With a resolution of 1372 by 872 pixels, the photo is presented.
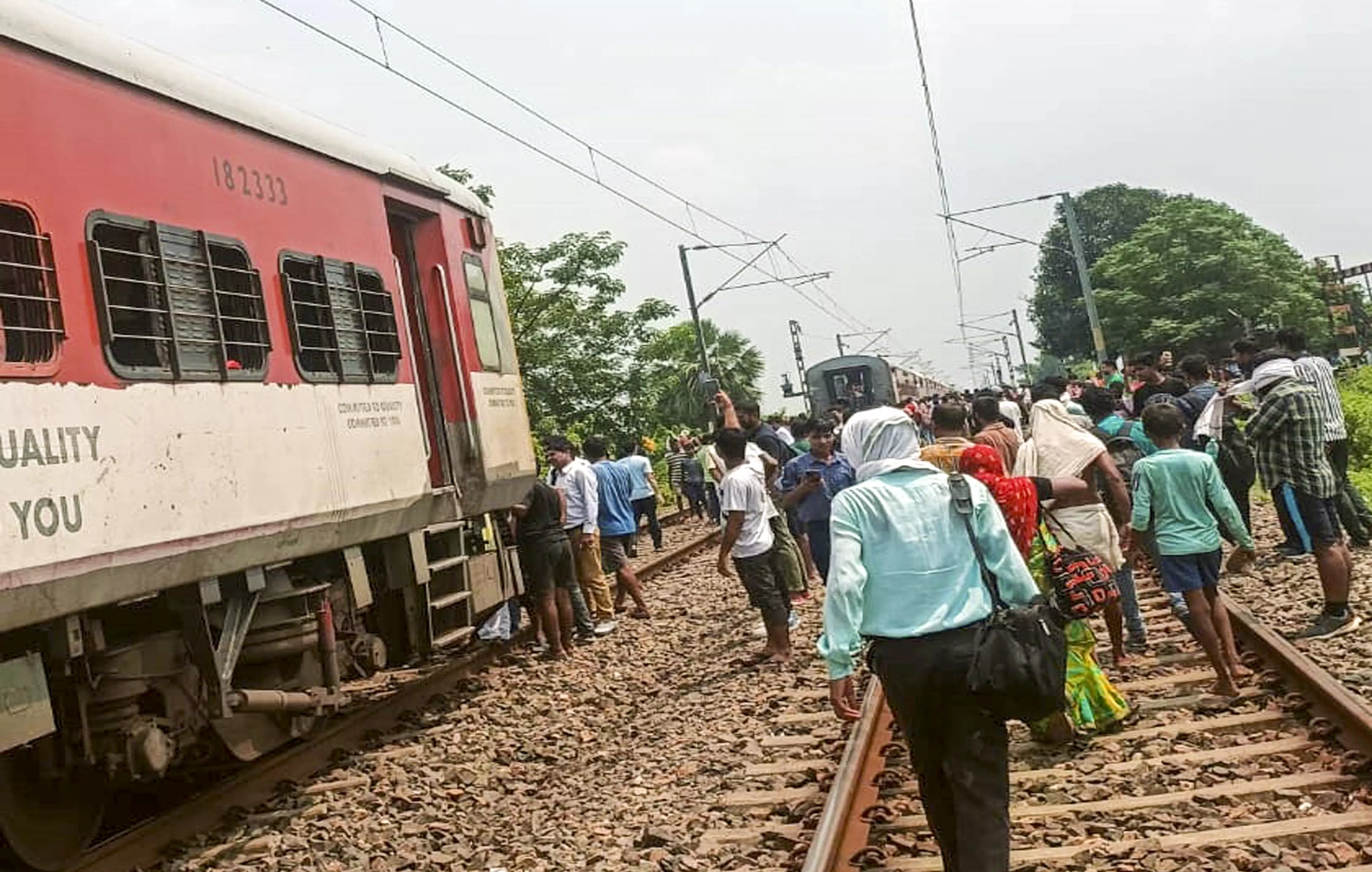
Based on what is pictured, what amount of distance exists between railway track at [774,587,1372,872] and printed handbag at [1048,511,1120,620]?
2.29 ft

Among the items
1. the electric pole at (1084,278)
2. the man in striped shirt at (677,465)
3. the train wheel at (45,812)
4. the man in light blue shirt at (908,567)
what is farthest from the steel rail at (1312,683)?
the electric pole at (1084,278)

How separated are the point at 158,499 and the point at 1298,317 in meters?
51.6

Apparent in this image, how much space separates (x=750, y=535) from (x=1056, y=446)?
2788 mm

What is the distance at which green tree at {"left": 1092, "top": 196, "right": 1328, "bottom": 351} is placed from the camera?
49.5m

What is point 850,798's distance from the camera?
5.43 meters

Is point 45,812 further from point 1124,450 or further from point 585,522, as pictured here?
point 1124,450

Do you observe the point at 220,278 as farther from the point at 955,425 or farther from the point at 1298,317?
the point at 1298,317

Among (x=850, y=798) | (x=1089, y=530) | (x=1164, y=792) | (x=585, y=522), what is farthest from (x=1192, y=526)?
(x=585, y=522)

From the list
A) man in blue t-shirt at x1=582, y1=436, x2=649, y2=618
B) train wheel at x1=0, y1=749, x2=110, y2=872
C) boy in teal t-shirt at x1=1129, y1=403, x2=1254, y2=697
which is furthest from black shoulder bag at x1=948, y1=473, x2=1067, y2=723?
man in blue t-shirt at x1=582, y1=436, x2=649, y2=618

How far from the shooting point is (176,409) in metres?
5.84

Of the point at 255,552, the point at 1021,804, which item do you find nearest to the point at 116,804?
the point at 255,552

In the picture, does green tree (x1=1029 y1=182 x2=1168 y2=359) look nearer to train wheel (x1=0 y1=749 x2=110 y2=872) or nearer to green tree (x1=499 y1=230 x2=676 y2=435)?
green tree (x1=499 y1=230 x2=676 y2=435)

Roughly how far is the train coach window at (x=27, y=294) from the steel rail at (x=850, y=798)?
3512 millimetres

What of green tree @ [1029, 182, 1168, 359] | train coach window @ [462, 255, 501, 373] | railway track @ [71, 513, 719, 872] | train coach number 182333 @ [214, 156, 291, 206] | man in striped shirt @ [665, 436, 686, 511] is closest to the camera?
railway track @ [71, 513, 719, 872]
